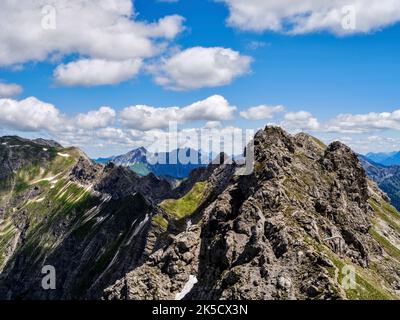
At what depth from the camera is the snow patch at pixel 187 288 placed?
342ft

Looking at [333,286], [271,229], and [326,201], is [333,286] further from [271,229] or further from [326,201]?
[326,201]

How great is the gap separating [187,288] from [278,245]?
30.6 meters

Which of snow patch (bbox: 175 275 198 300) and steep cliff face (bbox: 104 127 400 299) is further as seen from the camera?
snow patch (bbox: 175 275 198 300)

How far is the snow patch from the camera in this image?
104 meters

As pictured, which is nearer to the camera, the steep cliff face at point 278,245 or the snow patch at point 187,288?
the steep cliff face at point 278,245

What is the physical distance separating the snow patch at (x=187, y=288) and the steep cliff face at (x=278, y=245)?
239mm

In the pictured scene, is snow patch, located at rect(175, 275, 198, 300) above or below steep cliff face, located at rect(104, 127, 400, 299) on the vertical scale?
below

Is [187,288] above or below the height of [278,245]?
below

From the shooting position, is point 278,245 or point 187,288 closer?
point 278,245

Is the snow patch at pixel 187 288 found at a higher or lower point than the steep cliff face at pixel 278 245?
lower

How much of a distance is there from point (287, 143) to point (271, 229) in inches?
2202

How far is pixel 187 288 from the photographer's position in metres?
106

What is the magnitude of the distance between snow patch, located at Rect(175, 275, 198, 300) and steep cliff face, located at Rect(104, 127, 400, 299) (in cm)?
24
